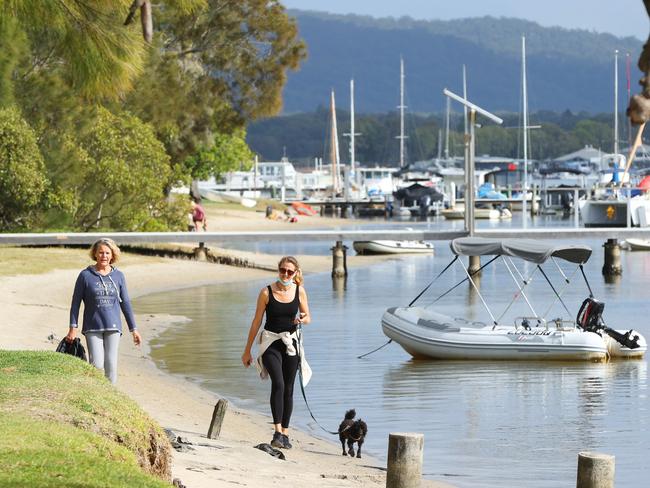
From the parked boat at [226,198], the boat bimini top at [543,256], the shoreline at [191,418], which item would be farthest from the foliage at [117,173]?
the parked boat at [226,198]

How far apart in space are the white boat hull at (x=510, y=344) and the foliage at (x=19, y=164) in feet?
67.0

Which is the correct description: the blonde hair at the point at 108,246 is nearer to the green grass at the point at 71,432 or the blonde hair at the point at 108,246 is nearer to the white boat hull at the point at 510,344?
the green grass at the point at 71,432

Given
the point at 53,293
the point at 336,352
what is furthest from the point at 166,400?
the point at 53,293

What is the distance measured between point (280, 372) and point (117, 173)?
33.0 meters

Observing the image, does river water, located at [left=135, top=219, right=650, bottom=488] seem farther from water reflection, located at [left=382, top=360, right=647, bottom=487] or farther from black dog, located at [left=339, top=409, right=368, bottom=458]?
black dog, located at [left=339, top=409, right=368, bottom=458]

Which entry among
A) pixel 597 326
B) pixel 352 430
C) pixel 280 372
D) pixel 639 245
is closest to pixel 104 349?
pixel 280 372

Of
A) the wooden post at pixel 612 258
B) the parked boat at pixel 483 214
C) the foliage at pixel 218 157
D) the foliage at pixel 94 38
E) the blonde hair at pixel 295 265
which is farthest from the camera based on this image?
the parked boat at pixel 483 214

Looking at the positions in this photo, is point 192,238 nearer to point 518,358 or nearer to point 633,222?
point 518,358

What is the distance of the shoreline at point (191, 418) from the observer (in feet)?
39.9

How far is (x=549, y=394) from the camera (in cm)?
2072

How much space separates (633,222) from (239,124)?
2119cm

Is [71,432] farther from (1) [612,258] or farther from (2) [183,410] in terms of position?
(1) [612,258]

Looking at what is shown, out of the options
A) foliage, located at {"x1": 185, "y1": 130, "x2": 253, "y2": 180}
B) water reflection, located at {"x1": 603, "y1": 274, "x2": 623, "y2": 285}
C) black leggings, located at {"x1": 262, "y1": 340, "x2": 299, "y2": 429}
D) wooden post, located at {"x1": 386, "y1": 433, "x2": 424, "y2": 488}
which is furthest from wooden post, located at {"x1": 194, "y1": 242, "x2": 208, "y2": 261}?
wooden post, located at {"x1": 386, "y1": 433, "x2": 424, "y2": 488}

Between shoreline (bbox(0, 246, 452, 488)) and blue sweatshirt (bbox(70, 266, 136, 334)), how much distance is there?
151 centimetres
